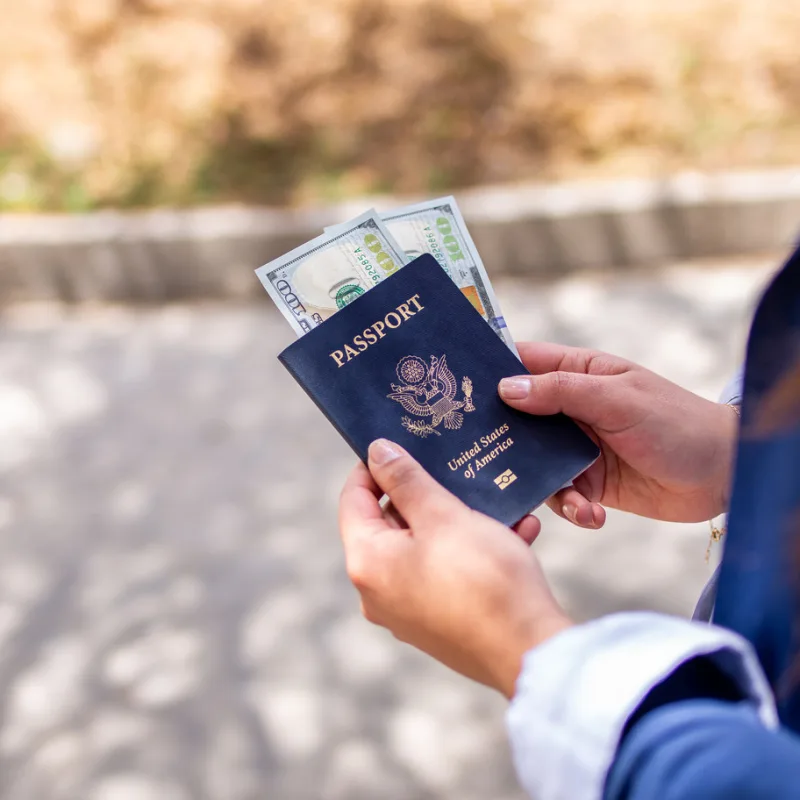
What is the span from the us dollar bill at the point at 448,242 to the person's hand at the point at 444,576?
20.6 inches

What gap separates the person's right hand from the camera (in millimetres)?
1229

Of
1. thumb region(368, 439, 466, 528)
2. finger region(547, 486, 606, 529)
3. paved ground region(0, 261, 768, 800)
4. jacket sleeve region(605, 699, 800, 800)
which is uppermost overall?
thumb region(368, 439, 466, 528)

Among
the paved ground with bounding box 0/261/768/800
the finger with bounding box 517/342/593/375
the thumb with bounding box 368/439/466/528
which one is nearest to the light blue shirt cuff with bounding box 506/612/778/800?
the thumb with bounding box 368/439/466/528

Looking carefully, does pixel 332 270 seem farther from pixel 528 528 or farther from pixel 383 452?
pixel 528 528

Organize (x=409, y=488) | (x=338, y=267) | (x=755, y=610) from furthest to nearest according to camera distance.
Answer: (x=338, y=267) < (x=409, y=488) < (x=755, y=610)

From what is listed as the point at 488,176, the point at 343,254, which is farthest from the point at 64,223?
the point at 343,254

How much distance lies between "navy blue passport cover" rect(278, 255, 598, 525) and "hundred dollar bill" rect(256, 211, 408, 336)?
185 millimetres

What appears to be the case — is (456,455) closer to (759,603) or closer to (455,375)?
(455,375)

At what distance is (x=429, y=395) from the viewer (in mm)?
1246

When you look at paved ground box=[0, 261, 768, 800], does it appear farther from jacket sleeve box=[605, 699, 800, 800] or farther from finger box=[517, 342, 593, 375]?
jacket sleeve box=[605, 699, 800, 800]

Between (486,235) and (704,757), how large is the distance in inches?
121

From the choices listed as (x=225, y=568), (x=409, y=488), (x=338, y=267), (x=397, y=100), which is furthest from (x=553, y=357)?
(x=397, y=100)

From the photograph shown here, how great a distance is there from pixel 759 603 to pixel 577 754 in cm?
20

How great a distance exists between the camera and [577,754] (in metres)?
0.66
